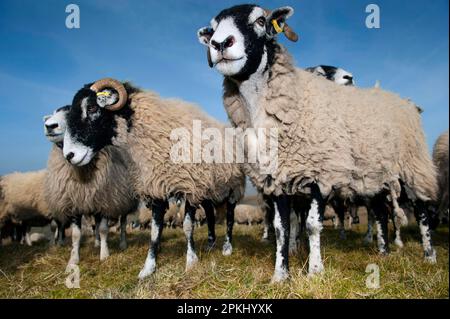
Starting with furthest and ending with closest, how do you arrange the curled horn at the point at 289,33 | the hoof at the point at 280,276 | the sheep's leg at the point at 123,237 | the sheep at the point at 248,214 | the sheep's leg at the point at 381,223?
the sheep at the point at 248,214 < the sheep's leg at the point at 123,237 < the sheep's leg at the point at 381,223 < the curled horn at the point at 289,33 < the hoof at the point at 280,276

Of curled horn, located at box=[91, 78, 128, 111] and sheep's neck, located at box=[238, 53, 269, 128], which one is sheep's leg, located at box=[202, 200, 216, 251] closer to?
curled horn, located at box=[91, 78, 128, 111]

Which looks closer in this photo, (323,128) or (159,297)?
(159,297)

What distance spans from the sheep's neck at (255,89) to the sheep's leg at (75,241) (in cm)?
458

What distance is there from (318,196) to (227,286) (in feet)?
5.47

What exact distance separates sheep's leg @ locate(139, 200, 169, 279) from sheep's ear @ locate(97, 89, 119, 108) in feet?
6.12

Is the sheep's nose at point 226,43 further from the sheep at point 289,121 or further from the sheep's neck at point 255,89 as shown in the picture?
the sheep's neck at point 255,89

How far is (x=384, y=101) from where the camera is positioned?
20.6 feet

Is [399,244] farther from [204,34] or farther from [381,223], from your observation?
[204,34]

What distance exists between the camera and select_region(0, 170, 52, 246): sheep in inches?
527

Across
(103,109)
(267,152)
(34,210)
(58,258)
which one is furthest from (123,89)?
(34,210)

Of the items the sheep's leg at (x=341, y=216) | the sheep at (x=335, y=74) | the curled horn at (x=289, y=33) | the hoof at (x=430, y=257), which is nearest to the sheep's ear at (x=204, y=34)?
the curled horn at (x=289, y=33)

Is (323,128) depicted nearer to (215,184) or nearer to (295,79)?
(295,79)

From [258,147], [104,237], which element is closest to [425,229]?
[258,147]

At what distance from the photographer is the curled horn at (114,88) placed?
6.01 meters
